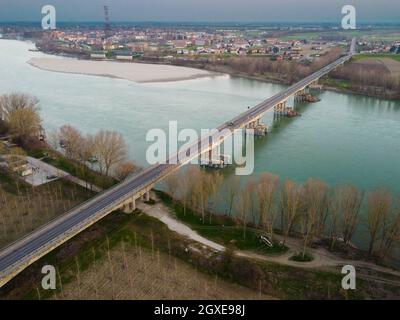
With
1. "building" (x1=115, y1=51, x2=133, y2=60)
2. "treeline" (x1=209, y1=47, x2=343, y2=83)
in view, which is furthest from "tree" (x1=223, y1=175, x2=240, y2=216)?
"building" (x1=115, y1=51, x2=133, y2=60)

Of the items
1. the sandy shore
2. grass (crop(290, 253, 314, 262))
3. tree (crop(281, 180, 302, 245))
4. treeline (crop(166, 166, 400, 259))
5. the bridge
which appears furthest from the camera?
the sandy shore

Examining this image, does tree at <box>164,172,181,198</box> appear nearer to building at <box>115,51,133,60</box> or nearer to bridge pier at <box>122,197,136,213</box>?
bridge pier at <box>122,197,136,213</box>

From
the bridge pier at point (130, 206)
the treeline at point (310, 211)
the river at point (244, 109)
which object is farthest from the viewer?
the river at point (244, 109)

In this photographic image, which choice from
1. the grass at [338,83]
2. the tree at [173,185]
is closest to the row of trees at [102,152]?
the tree at [173,185]

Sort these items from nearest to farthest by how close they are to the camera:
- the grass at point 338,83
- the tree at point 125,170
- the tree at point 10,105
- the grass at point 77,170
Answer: the tree at point 125,170, the grass at point 77,170, the tree at point 10,105, the grass at point 338,83

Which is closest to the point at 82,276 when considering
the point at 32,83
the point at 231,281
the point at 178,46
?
the point at 231,281

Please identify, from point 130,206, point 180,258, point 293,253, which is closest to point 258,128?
point 130,206

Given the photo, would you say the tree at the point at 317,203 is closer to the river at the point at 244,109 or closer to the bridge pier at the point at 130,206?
the river at the point at 244,109
